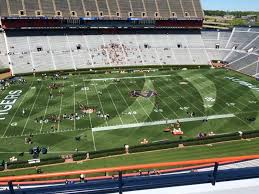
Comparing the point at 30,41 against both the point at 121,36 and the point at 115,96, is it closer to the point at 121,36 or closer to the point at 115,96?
the point at 121,36

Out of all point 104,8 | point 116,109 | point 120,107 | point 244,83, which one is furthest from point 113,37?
point 116,109

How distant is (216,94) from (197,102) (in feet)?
24.7

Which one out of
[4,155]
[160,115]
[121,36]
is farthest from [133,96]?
[121,36]

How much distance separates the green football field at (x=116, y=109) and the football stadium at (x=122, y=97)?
227 mm

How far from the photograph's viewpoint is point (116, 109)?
59438 mm

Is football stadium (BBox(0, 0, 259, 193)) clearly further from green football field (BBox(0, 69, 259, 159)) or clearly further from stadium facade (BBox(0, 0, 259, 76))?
stadium facade (BBox(0, 0, 259, 76))

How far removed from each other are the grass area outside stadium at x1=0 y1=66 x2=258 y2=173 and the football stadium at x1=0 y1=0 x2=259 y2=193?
0.22 m

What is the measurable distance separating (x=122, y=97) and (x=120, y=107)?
235 inches

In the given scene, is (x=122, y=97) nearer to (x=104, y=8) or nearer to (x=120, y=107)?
(x=120, y=107)

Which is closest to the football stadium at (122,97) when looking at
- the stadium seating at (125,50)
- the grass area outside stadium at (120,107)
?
the grass area outside stadium at (120,107)

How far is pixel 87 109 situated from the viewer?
59.1 m

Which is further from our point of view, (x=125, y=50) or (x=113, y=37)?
(x=113, y=37)

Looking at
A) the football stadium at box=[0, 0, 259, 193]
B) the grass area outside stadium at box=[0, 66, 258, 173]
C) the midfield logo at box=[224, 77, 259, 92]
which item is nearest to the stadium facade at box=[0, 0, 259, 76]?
the football stadium at box=[0, 0, 259, 193]

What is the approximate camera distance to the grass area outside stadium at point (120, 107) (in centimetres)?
4784
